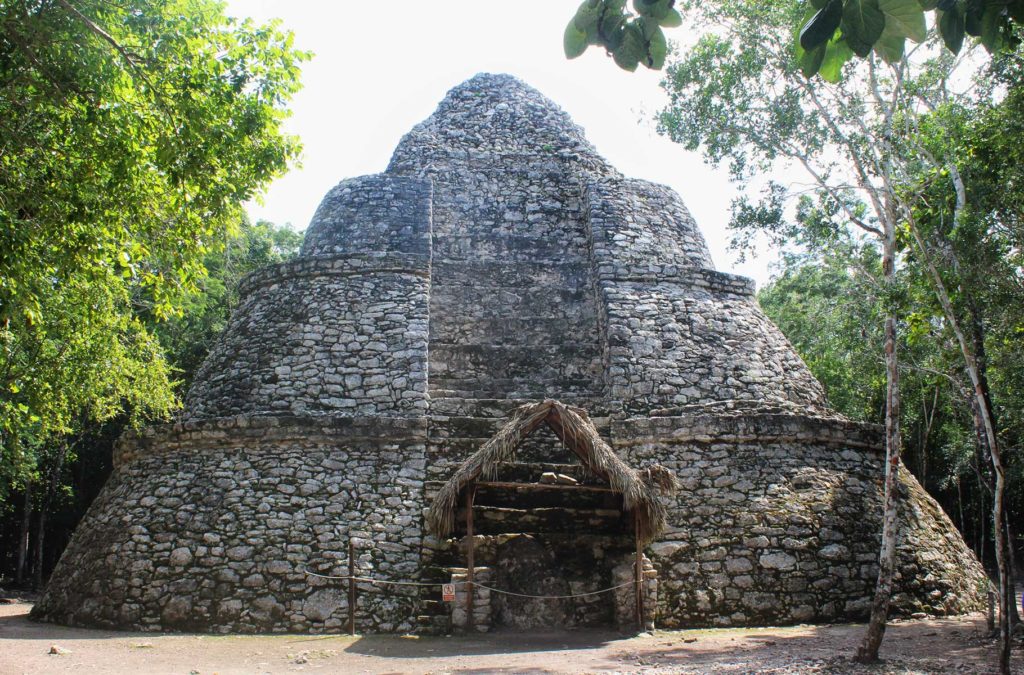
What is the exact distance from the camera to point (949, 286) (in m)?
7.39

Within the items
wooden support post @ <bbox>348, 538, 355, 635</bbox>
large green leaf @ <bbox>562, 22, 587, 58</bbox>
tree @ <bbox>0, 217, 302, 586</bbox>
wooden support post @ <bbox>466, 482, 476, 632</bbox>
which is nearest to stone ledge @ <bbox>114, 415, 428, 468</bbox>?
wooden support post @ <bbox>348, 538, 355, 635</bbox>

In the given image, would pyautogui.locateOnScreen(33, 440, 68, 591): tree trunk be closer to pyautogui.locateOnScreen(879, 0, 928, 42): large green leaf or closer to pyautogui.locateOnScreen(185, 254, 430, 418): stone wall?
pyautogui.locateOnScreen(185, 254, 430, 418): stone wall

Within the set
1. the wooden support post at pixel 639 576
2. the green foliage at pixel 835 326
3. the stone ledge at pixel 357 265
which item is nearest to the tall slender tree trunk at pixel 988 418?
the wooden support post at pixel 639 576

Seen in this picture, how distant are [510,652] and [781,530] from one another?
11.5 ft

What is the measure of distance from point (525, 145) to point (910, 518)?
8291mm

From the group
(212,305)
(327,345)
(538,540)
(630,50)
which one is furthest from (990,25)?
(212,305)

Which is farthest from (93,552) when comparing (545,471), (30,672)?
(545,471)

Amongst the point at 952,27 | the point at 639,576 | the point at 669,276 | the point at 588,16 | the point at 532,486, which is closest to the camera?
the point at 952,27

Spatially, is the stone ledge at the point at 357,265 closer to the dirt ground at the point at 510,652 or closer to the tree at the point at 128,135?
the tree at the point at 128,135

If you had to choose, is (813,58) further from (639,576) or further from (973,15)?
(639,576)

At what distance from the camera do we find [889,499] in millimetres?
6871

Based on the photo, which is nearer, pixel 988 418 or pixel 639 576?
pixel 988 418

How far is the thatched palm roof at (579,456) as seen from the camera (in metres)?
7.57

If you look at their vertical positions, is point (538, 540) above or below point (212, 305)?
below
